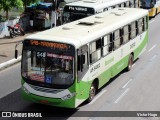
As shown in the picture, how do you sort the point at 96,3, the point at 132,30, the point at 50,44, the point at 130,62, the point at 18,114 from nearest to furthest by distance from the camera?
1. the point at 50,44
2. the point at 18,114
3. the point at 132,30
4. the point at 130,62
5. the point at 96,3

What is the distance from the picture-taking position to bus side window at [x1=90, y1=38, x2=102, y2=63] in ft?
49.1

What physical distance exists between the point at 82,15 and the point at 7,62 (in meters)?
5.78

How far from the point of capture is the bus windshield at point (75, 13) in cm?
2375

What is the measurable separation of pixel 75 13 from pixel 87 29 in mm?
8566

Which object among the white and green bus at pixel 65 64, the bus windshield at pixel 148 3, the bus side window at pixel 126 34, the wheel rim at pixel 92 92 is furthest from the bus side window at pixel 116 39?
the bus windshield at pixel 148 3

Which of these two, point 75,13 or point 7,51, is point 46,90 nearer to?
point 7,51

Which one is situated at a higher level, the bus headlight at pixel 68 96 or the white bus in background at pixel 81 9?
the white bus in background at pixel 81 9

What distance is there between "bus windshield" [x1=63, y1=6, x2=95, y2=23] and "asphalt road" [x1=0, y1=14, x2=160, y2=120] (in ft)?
15.3

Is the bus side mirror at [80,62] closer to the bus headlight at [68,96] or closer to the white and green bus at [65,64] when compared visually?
the white and green bus at [65,64]

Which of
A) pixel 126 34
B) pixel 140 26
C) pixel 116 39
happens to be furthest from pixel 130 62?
pixel 116 39

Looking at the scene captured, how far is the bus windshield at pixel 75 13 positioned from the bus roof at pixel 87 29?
10.7ft

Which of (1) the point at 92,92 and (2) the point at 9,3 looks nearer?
(1) the point at 92,92

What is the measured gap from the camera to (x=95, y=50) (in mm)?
15328

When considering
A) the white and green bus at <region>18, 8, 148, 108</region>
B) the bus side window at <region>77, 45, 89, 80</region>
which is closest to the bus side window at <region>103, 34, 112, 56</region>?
the white and green bus at <region>18, 8, 148, 108</region>
